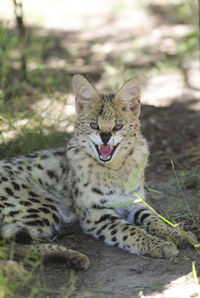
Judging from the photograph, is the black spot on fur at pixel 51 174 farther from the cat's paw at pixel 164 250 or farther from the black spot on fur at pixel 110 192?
the cat's paw at pixel 164 250

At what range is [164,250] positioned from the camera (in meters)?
3.98

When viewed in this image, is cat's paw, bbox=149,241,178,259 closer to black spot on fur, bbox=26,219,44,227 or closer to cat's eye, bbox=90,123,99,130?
black spot on fur, bbox=26,219,44,227

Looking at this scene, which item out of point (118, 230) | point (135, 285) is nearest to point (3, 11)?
point (118, 230)

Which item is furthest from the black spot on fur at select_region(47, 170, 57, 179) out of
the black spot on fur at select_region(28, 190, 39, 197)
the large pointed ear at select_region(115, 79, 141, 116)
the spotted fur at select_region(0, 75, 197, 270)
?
the large pointed ear at select_region(115, 79, 141, 116)

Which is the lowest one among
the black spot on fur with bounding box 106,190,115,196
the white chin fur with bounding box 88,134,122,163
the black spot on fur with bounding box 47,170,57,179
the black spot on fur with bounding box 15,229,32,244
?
the black spot on fur with bounding box 15,229,32,244

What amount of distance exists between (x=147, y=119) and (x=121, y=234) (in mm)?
3197

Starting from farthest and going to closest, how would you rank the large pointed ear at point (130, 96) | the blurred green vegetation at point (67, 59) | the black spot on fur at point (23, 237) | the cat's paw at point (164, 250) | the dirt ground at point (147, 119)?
the blurred green vegetation at point (67, 59) < the large pointed ear at point (130, 96) < the black spot on fur at point (23, 237) < the cat's paw at point (164, 250) < the dirt ground at point (147, 119)

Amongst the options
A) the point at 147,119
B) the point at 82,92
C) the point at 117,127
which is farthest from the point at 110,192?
the point at 147,119

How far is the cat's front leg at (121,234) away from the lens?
158 inches

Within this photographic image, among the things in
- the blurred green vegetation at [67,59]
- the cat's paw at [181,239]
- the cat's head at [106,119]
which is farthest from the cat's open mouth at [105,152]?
the blurred green vegetation at [67,59]

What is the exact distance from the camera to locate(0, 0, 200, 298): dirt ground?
3.69 m

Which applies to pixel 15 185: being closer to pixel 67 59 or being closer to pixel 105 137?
pixel 105 137

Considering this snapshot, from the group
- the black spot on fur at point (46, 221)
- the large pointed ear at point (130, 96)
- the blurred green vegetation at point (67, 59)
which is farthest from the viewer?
the blurred green vegetation at point (67, 59)

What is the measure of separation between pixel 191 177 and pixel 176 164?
653 mm
